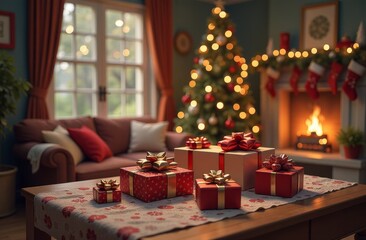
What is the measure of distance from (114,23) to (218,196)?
417cm

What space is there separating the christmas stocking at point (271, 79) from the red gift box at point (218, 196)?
4007mm

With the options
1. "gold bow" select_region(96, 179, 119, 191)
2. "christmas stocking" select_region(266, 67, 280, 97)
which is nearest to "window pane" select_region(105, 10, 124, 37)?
Result: "christmas stocking" select_region(266, 67, 280, 97)

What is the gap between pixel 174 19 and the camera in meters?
5.91

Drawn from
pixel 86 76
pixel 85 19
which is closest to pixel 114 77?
A: pixel 86 76

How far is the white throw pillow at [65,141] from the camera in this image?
3.97m

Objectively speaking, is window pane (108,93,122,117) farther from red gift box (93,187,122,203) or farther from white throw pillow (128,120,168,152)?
red gift box (93,187,122,203)

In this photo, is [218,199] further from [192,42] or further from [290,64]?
[192,42]

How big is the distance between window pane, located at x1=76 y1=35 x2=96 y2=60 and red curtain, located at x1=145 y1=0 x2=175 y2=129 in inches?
32.3

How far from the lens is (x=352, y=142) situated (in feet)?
15.4

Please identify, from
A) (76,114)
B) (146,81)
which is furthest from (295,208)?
(146,81)

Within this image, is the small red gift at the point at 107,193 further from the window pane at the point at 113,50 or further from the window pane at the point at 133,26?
the window pane at the point at 133,26

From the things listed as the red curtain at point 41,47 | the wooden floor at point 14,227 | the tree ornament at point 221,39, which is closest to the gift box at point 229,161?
the wooden floor at point 14,227

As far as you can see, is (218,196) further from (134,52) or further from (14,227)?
(134,52)

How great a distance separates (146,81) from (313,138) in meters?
2.36
